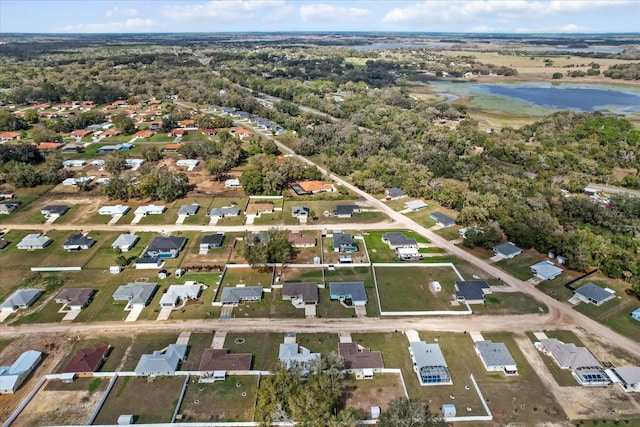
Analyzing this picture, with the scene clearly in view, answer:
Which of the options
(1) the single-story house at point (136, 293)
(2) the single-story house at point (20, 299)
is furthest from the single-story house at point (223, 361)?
(2) the single-story house at point (20, 299)

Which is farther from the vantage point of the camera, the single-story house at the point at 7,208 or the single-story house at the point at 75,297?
the single-story house at the point at 7,208

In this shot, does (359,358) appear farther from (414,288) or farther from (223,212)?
(223,212)

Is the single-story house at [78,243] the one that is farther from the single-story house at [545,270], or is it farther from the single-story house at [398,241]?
the single-story house at [545,270]

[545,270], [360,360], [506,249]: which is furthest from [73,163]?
[545,270]

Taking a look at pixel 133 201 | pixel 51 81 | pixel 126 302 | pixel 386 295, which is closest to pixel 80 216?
pixel 133 201

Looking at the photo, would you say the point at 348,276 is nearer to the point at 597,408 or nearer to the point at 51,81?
the point at 597,408

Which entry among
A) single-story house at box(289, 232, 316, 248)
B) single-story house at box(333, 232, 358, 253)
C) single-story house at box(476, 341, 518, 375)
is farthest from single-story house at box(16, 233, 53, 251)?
single-story house at box(476, 341, 518, 375)

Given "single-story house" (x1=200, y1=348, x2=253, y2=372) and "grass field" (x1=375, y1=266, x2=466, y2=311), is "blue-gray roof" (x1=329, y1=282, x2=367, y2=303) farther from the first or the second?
"single-story house" (x1=200, y1=348, x2=253, y2=372)
